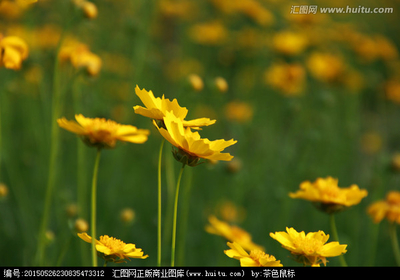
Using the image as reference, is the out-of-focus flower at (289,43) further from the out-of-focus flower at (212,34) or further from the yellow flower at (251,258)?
the yellow flower at (251,258)

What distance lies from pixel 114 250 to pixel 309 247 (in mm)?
237

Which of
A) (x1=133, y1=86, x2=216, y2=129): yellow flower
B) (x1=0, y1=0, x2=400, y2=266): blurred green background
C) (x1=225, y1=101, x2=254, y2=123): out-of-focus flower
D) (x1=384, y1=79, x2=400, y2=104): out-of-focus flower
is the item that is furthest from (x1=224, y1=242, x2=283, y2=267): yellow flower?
(x1=384, y1=79, x2=400, y2=104): out-of-focus flower

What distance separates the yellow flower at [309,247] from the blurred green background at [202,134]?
21.4 inches

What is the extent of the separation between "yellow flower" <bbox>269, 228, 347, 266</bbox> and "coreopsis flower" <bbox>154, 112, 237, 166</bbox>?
0.13 m

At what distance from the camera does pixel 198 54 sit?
3.33 metres

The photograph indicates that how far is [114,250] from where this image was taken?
1.82 ft

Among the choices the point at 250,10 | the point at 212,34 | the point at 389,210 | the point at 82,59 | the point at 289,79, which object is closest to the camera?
the point at 389,210

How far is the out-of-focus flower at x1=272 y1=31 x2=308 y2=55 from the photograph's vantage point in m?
2.02

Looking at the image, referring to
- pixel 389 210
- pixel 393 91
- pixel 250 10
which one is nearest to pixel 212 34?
pixel 250 10

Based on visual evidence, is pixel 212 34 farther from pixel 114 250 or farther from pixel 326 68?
pixel 114 250

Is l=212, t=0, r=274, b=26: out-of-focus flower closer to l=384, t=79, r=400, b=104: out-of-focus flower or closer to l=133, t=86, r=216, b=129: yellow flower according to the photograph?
l=384, t=79, r=400, b=104: out-of-focus flower

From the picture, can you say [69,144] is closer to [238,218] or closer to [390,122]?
[238,218]

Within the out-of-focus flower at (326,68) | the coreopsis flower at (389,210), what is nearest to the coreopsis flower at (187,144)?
the coreopsis flower at (389,210)

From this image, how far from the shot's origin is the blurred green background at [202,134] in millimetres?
1390
